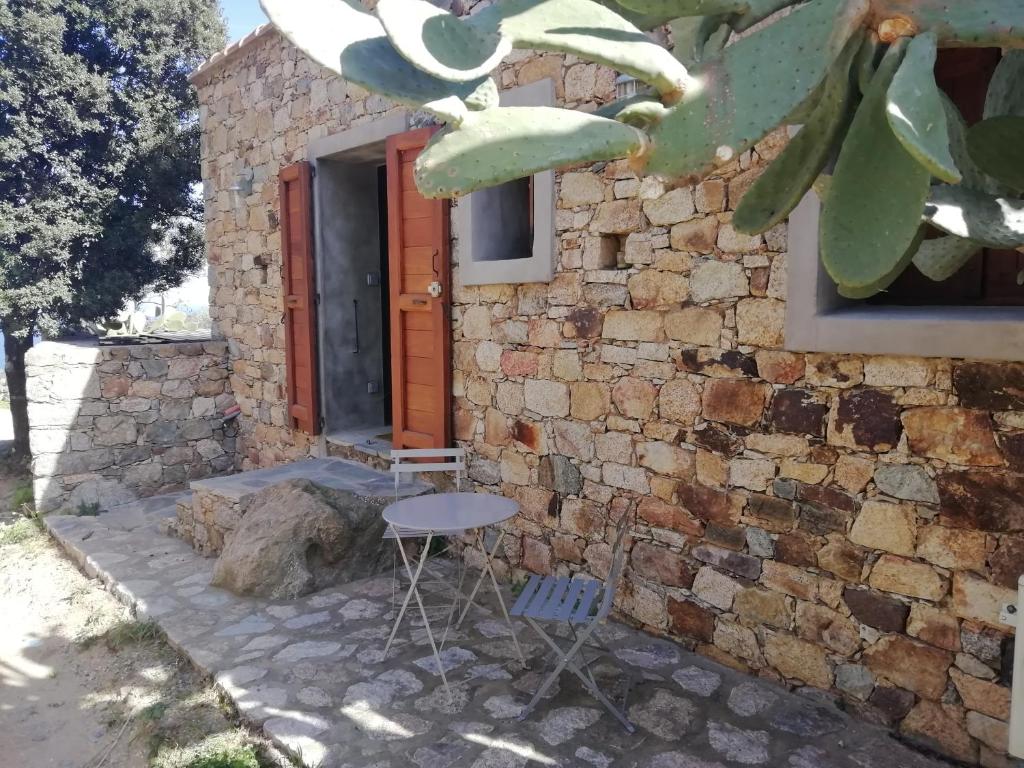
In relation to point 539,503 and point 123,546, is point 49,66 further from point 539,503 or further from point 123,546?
point 539,503

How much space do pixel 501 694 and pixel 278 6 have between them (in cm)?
249

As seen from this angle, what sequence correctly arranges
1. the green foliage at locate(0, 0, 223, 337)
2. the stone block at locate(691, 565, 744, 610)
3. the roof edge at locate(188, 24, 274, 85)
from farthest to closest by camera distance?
the green foliage at locate(0, 0, 223, 337), the roof edge at locate(188, 24, 274, 85), the stone block at locate(691, 565, 744, 610)

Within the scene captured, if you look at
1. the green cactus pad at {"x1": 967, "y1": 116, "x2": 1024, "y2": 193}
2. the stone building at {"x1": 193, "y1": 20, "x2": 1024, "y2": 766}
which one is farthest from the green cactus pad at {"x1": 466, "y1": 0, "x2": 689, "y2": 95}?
the stone building at {"x1": 193, "y1": 20, "x2": 1024, "y2": 766}

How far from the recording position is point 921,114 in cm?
125

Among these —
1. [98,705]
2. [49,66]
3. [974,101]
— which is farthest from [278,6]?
[49,66]

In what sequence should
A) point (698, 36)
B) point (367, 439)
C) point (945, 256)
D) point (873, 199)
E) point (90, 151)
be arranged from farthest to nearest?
point (90, 151)
point (367, 439)
point (945, 256)
point (698, 36)
point (873, 199)

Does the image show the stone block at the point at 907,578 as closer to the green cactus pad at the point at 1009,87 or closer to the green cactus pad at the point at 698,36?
the green cactus pad at the point at 1009,87

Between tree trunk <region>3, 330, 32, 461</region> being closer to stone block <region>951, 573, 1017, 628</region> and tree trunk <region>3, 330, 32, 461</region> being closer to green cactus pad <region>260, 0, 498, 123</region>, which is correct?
green cactus pad <region>260, 0, 498, 123</region>

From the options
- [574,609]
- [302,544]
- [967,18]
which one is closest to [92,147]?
[302,544]

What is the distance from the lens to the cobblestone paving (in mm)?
2533

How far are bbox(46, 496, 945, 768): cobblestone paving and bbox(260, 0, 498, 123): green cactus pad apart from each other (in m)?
2.10

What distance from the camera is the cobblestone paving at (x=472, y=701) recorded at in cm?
253

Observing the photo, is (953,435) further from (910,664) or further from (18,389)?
Answer: (18,389)

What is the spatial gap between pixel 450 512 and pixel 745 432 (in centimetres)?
127
